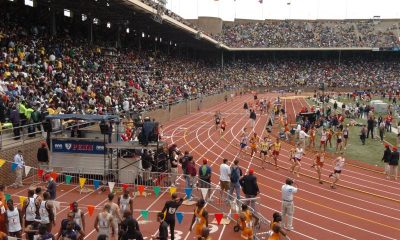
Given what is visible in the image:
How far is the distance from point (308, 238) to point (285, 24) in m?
90.2

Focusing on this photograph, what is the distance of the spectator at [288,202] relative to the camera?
12.6 meters

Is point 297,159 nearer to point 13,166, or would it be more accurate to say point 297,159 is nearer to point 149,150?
point 149,150

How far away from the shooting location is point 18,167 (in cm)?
1633

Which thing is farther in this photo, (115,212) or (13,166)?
(13,166)

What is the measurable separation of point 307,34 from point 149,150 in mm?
80847

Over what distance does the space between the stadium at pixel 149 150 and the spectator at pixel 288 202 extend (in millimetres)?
39

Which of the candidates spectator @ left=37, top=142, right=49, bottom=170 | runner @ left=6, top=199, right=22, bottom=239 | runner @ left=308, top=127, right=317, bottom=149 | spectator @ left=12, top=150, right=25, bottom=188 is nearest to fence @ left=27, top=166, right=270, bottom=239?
spectator @ left=37, top=142, right=49, bottom=170

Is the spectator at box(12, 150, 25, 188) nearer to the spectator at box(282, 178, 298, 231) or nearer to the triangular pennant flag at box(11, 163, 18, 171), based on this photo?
the triangular pennant flag at box(11, 163, 18, 171)

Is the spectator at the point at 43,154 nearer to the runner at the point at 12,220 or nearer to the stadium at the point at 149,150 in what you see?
the stadium at the point at 149,150

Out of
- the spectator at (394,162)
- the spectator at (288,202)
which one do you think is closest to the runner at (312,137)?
the spectator at (394,162)

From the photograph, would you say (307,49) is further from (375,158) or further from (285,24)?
(375,158)

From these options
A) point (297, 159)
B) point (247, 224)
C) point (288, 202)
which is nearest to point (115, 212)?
point (247, 224)

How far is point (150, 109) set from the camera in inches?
1257

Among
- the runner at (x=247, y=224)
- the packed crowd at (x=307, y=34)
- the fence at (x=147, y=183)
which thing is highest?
the packed crowd at (x=307, y=34)
